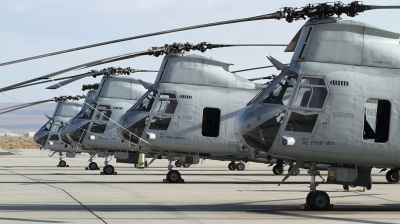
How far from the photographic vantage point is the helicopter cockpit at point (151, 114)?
23.2 meters

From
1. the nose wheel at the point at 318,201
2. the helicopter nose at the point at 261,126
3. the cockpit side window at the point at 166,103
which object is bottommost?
the nose wheel at the point at 318,201

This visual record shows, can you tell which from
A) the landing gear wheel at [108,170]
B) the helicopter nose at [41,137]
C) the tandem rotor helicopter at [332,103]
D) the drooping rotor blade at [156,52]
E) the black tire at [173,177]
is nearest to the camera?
the drooping rotor blade at [156,52]

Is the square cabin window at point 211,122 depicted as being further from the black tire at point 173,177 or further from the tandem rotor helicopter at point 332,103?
the tandem rotor helicopter at point 332,103

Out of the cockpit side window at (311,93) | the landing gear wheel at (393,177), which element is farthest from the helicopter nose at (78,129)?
the cockpit side window at (311,93)

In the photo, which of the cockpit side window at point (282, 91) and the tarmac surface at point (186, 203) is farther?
the cockpit side window at point (282, 91)

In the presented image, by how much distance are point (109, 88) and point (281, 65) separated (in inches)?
649

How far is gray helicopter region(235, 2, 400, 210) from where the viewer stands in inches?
568

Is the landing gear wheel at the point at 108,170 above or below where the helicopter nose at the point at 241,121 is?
below

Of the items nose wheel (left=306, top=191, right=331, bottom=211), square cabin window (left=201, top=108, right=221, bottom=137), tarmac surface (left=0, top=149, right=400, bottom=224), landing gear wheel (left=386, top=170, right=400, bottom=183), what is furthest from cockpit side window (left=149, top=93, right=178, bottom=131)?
nose wheel (left=306, top=191, right=331, bottom=211)

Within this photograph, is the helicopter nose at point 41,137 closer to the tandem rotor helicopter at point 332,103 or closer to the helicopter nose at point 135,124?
the helicopter nose at point 135,124

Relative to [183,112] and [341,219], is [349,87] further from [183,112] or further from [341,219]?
[183,112]

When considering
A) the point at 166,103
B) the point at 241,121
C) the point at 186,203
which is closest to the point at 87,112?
the point at 166,103

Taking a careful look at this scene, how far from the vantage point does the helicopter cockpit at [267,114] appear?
1465cm

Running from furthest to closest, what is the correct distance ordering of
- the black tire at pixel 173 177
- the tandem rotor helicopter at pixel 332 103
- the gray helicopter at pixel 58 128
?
the gray helicopter at pixel 58 128 < the black tire at pixel 173 177 < the tandem rotor helicopter at pixel 332 103
